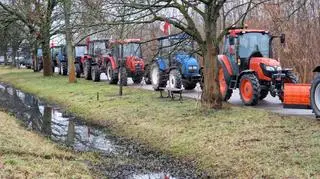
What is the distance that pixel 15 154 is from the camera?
9891mm

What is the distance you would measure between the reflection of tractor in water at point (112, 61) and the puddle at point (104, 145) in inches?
242

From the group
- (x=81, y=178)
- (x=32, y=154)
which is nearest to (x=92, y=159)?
(x=32, y=154)

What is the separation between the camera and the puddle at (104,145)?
9984 millimetres

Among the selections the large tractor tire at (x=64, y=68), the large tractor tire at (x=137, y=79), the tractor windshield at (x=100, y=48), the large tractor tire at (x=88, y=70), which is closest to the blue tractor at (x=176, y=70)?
the large tractor tire at (x=137, y=79)

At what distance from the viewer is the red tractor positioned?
53.7ft

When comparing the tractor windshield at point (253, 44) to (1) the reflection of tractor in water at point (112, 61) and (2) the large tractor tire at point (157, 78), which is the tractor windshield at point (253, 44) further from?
(1) the reflection of tractor in water at point (112, 61)

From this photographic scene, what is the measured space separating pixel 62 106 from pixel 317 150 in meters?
13.1

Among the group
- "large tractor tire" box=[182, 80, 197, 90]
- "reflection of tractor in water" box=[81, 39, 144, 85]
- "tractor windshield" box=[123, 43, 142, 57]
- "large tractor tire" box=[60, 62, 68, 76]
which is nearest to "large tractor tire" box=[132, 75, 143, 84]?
"reflection of tractor in water" box=[81, 39, 144, 85]

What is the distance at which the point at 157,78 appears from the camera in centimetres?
2316

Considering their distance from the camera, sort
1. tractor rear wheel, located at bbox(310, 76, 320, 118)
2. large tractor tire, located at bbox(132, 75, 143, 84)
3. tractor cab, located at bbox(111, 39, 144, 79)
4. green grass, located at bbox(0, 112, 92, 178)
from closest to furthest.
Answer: green grass, located at bbox(0, 112, 92, 178) → tractor rear wheel, located at bbox(310, 76, 320, 118) → tractor cab, located at bbox(111, 39, 144, 79) → large tractor tire, located at bbox(132, 75, 143, 84)

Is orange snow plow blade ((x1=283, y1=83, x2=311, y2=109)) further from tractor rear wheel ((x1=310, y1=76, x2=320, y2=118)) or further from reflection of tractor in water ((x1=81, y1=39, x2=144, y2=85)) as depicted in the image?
reflection of tractor in water ((x1=81, y1=39, x2=144, y2=85))

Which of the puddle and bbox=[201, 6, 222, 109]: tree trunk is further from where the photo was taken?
bbox=[201, 6, 222, 109]: tree trunk

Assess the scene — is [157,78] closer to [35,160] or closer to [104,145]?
[104,145]

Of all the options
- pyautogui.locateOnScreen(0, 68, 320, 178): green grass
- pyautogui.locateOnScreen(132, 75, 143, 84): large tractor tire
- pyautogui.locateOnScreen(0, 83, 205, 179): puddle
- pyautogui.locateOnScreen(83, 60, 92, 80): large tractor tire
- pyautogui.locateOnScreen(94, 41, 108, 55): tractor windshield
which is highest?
pyautogui.locateOnScreen(94, 41, 108, 55): tractor windshield
